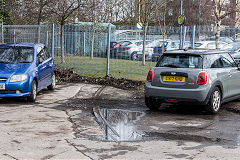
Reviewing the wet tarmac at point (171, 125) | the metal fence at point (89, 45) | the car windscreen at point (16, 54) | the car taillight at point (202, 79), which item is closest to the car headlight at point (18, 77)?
the car windscreen at point (16, 54)

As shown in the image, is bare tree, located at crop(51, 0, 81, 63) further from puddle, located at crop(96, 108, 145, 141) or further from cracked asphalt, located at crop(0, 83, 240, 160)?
puddle, located at crop(96, 108, 145, 141)

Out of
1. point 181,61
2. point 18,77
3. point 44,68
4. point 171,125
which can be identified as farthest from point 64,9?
point 171,125

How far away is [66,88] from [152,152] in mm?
8029

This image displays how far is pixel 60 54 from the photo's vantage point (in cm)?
1762

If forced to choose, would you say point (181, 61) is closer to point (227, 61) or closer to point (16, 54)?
point (227, 61)

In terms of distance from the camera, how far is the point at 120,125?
26.5 feet

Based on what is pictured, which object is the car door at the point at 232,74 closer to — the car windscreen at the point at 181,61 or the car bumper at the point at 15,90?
the car windscreen at the point at 181,61

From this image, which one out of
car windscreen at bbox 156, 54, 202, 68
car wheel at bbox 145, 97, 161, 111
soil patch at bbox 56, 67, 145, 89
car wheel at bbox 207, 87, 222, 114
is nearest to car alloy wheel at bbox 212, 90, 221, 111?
car wheel at bbox 207, 87, 222, 114

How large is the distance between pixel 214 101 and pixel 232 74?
1.25 m

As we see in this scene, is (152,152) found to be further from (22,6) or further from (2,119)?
(22,6)

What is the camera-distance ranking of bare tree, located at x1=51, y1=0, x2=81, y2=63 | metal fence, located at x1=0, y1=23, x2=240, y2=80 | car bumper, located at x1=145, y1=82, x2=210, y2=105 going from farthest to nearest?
bare tree, located at x1=51, y1=0, x2=81, y2=63 < metal fence, located at x1=0, y1=23, x2=240, y2=80 < car bumper, located at x1=145, y1=82, x2=210, y2=105

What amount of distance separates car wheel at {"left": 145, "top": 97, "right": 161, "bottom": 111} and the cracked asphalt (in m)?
0.16

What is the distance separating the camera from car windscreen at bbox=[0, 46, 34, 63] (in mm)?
11453

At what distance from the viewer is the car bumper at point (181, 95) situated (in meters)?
8.74
